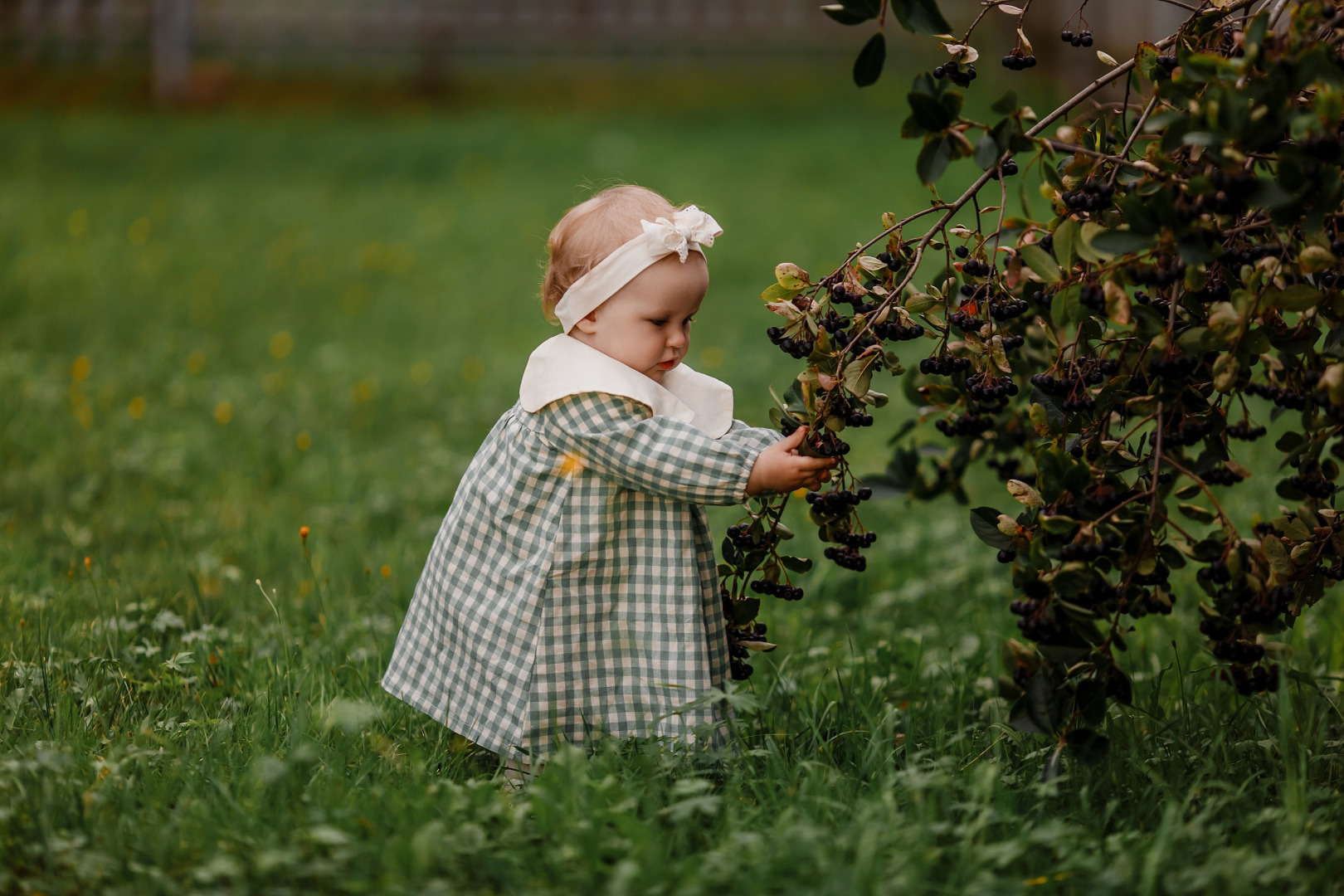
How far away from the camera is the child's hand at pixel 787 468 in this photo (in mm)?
1989

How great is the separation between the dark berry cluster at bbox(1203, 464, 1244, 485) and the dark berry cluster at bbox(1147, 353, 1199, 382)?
1.17ft

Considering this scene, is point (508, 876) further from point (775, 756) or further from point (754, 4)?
point (754, 4)

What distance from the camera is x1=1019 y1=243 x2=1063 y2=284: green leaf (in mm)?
1847

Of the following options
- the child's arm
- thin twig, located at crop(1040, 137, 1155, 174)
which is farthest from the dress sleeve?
thin twig, located at crop(1040, 137, 1155, 174)

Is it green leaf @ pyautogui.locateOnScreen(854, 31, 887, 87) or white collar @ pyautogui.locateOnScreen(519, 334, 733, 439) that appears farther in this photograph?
white collar @ pyautogui.locateOnScreen(519, 334, 733, 439)

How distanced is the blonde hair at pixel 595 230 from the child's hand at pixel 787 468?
48 centimetres

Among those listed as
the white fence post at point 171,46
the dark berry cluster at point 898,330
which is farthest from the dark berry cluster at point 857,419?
the white fence post at point 171,46

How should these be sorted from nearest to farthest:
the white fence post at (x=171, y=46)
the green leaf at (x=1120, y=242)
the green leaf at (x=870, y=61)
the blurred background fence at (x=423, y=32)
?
the green leaf at (x=1120, y=242), the green leaf at (x=870, y=61), the white fence post at (x=171, y=46), the blurred background fence at (x=423, y=32)

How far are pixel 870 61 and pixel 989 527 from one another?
0.80 meters

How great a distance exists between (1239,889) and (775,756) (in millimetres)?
750

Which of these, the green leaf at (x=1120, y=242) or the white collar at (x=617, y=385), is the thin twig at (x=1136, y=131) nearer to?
the green leaf at (x=1120, y=242)

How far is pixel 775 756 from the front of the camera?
207cm

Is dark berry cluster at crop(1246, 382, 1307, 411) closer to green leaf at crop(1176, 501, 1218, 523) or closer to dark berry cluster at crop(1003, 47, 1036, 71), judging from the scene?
green leaf at crop(1176, 501, 1218, 523)

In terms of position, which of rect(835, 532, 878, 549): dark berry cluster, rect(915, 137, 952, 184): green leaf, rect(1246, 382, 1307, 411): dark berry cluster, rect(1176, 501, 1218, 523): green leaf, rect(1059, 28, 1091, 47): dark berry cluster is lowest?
rect(835, 532, 878, 549): dark berry cluster
